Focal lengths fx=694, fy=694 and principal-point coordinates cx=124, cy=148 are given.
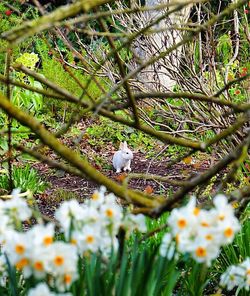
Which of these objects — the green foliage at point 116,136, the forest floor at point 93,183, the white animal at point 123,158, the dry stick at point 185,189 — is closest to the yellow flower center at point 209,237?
the dry stick at point 185,189

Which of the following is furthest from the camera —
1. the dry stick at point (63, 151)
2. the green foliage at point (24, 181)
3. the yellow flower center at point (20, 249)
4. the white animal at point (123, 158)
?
the white animal at point (123, 158)

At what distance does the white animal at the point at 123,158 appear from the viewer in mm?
6344

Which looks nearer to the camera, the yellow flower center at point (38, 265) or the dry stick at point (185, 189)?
the yellow flower center at point (38, 265)

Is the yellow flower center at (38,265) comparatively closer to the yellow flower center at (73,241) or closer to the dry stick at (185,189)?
the yellow flower center at (73,241)

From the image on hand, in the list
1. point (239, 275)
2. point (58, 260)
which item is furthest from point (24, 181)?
point (58, 260)

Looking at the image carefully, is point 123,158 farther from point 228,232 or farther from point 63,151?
point 228,232

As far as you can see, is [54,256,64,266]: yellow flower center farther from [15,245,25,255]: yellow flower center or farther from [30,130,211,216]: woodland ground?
[30,130,211,216]: woodland ground

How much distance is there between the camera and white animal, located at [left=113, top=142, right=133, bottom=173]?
6344mm

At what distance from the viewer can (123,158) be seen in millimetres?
6391

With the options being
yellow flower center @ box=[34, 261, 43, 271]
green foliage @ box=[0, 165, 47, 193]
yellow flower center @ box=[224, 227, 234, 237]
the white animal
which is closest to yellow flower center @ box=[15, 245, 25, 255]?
yellow flower center @ box=[34, 261, 43, 271]

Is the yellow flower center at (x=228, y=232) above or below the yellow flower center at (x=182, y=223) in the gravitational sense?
below

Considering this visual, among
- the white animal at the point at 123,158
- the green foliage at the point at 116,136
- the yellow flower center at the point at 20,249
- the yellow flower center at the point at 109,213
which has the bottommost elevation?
the yellow flower center at the point at 20,249

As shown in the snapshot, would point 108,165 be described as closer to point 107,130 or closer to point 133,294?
point 107,130

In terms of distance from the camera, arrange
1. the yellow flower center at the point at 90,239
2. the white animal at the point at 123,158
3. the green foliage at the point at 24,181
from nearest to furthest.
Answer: the yellow flower center at the point at 90,239
the green foliage at the point at 24,181
the white animal at the point at 123,158
